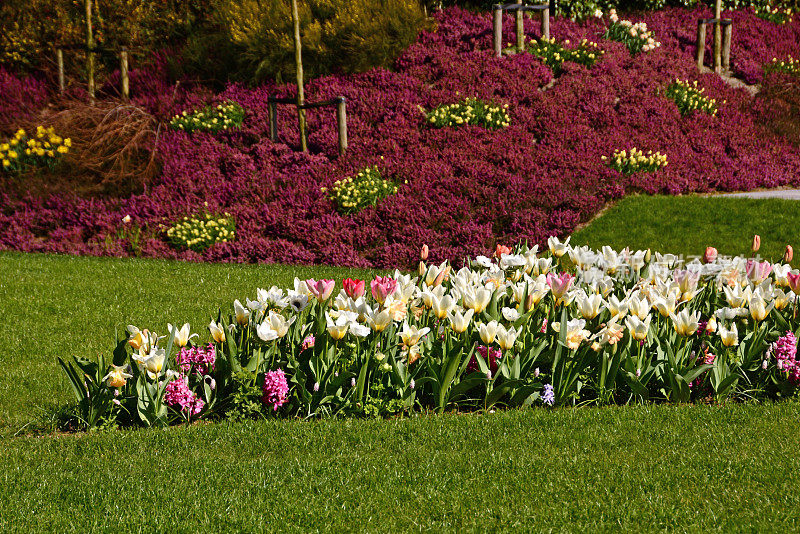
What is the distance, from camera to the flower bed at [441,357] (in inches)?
165

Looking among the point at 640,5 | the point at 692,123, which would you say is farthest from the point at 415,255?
the point at 640,5

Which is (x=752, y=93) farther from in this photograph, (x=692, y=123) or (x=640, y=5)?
(x=640, y=5)

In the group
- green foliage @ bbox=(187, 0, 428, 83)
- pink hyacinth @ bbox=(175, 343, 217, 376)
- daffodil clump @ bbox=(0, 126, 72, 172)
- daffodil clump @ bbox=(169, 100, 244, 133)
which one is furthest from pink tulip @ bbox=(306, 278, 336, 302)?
green foliage @ bbox=(187, 0, 428, 83)

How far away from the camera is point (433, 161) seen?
11898 mm

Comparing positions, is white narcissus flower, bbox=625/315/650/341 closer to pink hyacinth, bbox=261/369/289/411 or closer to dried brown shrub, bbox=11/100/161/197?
pink hyacinth, bbox=261/369/289/411

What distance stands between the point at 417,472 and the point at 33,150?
38.1ft

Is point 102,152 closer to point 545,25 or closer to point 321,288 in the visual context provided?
point 545,25

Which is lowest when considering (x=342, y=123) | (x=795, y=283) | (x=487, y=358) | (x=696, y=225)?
(x=487, y=358)

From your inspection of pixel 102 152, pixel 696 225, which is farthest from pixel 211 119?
pixel 696 225

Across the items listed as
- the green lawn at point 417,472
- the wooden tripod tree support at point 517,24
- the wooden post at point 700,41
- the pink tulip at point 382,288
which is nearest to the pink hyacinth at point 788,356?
the green lawn at point 417,472

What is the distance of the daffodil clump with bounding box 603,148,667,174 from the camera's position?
11.7 metres

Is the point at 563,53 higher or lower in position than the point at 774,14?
lower

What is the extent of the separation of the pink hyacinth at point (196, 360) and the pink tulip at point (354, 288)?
85cm

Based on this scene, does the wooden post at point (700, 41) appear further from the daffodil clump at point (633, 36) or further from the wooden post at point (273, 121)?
the wooden post at point (273, 121)
